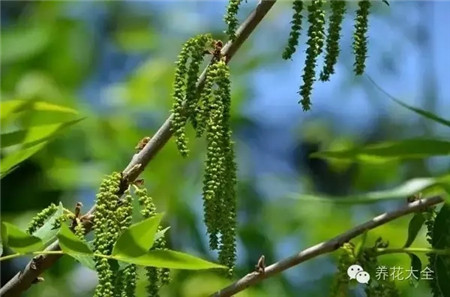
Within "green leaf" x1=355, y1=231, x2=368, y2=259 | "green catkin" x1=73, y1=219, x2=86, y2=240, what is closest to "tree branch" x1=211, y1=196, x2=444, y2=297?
"green leaf" x1=355, y1=231, x2=368, y2=259

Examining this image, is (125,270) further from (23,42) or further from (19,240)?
(23,42)

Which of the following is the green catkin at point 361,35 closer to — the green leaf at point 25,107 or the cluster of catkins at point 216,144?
the cluster of catkins at point 216,144

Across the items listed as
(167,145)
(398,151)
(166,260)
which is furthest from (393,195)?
(167,145)

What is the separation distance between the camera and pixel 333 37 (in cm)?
71

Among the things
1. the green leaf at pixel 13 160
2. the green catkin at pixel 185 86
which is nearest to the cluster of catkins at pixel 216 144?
the green catkin at pixel 185 86

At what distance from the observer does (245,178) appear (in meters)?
2.05

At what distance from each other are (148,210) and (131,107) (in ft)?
4.00

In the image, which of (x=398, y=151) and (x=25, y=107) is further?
(x=25, y=107)

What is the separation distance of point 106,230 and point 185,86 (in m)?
0.13

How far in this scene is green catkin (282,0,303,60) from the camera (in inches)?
28.1

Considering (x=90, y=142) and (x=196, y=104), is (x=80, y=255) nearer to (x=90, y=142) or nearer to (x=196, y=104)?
(x=196, y=104)

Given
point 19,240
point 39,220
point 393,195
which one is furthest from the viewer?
point 39,220

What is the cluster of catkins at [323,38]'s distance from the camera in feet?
2.29

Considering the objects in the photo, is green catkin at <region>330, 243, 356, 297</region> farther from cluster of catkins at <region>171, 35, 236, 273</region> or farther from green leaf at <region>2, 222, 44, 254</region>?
green leaf at <region>2, 222, 44, 254</region>
